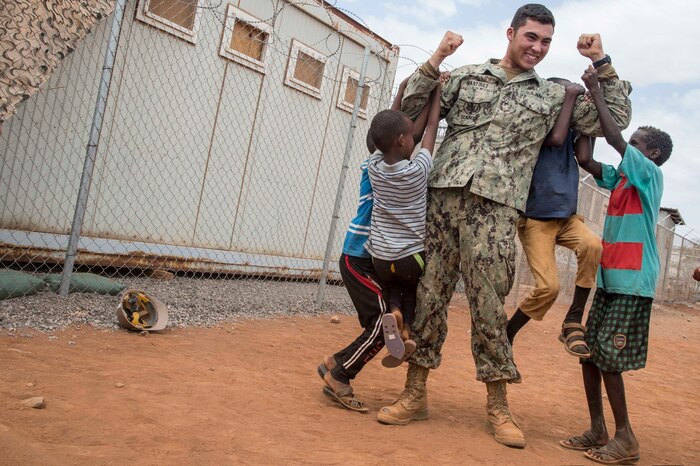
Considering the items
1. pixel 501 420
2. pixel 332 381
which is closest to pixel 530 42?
pixel 501 420

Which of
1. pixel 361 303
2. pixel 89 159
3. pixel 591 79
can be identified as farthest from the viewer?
pixel 89 159

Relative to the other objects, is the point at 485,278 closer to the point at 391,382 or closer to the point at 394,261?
the point at 394,261

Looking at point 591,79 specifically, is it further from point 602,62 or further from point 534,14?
point 534,14

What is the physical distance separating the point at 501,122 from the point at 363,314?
4.08ft

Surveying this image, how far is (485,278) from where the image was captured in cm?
315

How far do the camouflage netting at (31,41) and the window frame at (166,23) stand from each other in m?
1.03

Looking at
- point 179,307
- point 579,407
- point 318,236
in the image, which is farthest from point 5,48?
point 318,236

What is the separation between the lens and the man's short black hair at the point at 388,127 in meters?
3.16

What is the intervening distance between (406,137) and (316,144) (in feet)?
17.1

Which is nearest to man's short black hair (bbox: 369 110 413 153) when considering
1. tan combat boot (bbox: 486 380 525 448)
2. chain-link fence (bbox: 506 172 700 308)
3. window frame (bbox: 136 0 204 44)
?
tan combat boot (bbox: 486 380 525 448)

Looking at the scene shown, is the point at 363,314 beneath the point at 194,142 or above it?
beneath

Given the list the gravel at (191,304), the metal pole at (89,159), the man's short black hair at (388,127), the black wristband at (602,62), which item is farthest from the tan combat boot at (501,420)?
the metal pole at (89,159)

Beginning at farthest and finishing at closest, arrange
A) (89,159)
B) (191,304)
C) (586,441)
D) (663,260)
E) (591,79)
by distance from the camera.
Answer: (663,260) < (191,304) < (89,159) < (586,441) < (591,79)

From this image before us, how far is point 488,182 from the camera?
124 inches
